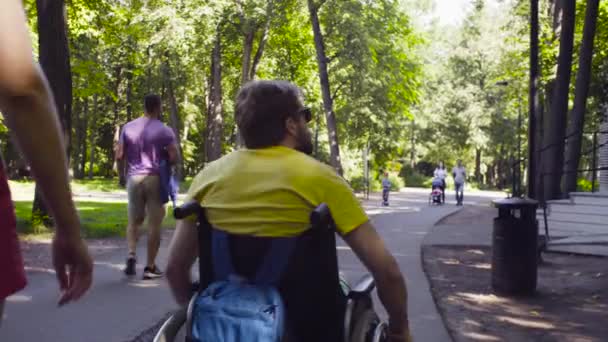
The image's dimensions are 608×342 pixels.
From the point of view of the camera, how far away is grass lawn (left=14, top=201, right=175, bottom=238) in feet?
42.8

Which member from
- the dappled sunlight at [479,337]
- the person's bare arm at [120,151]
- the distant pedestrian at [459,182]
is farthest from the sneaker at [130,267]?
the distant pedestrian at [459,182]

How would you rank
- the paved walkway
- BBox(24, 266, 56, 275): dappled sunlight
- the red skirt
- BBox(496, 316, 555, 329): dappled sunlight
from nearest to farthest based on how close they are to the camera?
the red skirt
the paved walkway
BBox(496, 316, 555, 329): dappled sunlight
BBox(24, 266, 56, 275): dappled sunlight

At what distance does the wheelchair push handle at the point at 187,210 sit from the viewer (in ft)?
8.86

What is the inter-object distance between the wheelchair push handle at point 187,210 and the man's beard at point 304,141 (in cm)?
44

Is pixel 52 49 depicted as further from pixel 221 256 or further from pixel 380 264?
pixel 380 264

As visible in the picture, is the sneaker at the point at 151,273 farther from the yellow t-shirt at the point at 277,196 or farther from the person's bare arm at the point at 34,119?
the person's bare arm at the point at 34,119

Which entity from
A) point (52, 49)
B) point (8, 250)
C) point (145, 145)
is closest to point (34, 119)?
point (8, 250)

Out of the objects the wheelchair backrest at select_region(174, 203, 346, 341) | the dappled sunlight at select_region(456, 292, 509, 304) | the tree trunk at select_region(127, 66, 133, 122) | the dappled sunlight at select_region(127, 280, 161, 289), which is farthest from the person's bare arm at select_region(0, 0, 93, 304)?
the tree trunk at select_region(127, 66, 133, 122)

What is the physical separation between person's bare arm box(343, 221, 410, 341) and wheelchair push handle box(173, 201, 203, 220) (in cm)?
54

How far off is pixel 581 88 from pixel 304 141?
52.6 ft

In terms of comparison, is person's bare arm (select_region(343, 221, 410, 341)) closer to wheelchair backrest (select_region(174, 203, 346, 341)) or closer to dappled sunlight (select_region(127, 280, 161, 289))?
wheelchair backrest (select_region(174, 203, 346, 341))

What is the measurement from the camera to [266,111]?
2826 mm

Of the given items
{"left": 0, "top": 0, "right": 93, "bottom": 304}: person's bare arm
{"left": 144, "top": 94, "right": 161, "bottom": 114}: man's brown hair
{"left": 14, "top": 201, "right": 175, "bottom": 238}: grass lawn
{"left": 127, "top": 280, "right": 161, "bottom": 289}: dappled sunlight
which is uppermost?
{"left": 144, "top": 94, "right": 161, "bottom": 114}: man's brown hair

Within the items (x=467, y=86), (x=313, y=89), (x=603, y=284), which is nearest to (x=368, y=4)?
(x=313, y=89)
